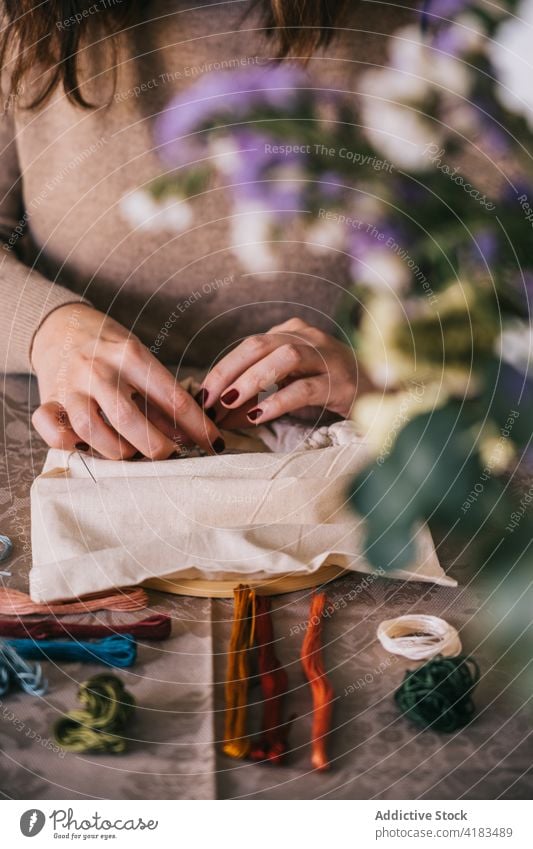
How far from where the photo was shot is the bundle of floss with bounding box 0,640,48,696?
417 mm

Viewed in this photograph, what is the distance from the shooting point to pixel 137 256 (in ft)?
1.82

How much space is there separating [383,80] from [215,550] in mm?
285

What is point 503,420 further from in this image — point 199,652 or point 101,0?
point 101,0

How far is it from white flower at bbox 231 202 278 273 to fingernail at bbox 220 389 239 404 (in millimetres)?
84

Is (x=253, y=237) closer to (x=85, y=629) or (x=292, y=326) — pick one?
(x=292, y=326)

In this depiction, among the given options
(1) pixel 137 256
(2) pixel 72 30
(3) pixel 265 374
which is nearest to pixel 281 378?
(3) pixel 265 374

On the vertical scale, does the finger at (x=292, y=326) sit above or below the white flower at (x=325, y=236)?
below

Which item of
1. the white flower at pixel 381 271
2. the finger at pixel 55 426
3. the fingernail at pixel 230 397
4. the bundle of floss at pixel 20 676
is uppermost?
the white flower at pixel 381 271

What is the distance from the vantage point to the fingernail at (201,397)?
1.72ft

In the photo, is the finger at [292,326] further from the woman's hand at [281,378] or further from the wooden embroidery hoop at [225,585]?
the wooden embroidery hoop at [225,585]

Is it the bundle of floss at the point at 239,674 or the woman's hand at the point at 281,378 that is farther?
the woman's hand at the point at 281,378

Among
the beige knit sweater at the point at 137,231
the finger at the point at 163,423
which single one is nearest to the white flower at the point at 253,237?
the beige knit sweater at the point at 137,231

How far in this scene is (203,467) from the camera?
1.60 ft

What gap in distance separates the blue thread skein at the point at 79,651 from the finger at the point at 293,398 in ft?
0.50
